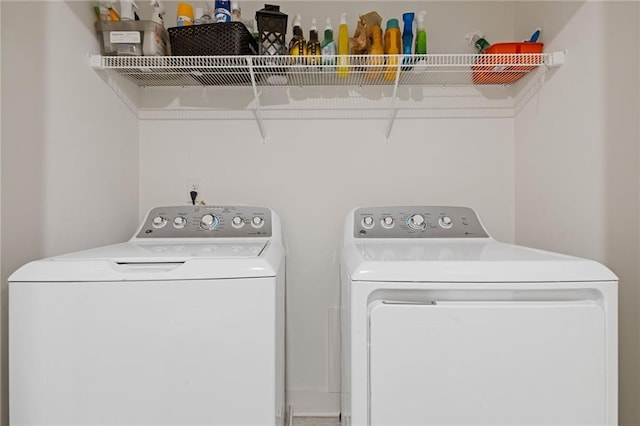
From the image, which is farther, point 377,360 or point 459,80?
point 459,80

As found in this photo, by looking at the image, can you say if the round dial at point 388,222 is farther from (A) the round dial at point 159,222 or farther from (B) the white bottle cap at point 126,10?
(B) the white bottle cap at point 126,10

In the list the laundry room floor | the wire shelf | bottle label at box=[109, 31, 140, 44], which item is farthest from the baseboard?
bottle label at box=[109, 31, 140, 44]

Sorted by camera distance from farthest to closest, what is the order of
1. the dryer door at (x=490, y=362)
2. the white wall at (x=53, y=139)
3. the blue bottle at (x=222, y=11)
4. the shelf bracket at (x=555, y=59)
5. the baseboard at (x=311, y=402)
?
the baseboard at (x=311, y=402), the blue bottle at (x=222, y=11), the shelf bracket at (x=555, y=59), the white wall at (x=53, y=139), the dryer door at (x=490, y=362)

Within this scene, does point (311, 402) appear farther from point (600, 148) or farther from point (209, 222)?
point (600, 148)

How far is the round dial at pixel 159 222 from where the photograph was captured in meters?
1.56

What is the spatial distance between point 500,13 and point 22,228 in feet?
6.85

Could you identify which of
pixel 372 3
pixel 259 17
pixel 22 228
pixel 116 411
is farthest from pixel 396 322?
pixel 372 3

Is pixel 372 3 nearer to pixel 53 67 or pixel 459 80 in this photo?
pixel 459 80

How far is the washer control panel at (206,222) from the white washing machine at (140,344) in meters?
0.60

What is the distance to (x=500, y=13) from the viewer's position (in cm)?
180

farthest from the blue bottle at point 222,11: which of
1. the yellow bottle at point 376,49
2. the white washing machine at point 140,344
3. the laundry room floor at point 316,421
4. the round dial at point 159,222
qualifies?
the laundry room floor at point 316,421

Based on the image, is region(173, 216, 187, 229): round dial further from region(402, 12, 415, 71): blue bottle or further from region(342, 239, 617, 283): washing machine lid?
region(402, 12, 415, 71): blue bottle

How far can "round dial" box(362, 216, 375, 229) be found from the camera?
1561 millimetres

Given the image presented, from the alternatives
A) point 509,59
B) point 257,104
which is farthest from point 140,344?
point 509,59
